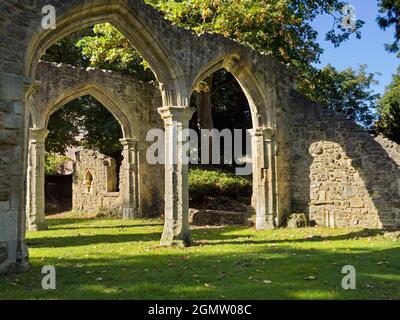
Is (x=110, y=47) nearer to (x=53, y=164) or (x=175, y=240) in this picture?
(x=175, y=240)

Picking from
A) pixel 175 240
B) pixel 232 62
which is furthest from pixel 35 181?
pixel 232 62

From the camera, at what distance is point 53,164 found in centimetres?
2650

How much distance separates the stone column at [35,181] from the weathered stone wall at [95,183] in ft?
16.5

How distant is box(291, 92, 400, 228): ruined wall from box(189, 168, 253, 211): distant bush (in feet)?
15.2

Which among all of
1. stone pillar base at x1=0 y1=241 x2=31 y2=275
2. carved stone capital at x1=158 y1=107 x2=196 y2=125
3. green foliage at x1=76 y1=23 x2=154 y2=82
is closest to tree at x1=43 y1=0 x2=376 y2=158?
green foliage at x1=76 y1=23 x2=154 y2=82

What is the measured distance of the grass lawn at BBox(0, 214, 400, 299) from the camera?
522 cm

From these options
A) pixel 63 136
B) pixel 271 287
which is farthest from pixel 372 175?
pixel 63 136

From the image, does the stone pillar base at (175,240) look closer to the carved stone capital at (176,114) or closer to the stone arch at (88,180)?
the carved stone capital at (176,114)

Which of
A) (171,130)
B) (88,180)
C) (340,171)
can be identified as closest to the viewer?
(171,130)

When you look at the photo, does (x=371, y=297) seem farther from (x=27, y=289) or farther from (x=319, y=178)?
(x=319, y=178)

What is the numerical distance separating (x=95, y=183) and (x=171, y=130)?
1131 centimetres

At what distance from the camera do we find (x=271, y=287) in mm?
5457

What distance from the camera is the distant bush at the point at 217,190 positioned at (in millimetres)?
18062
